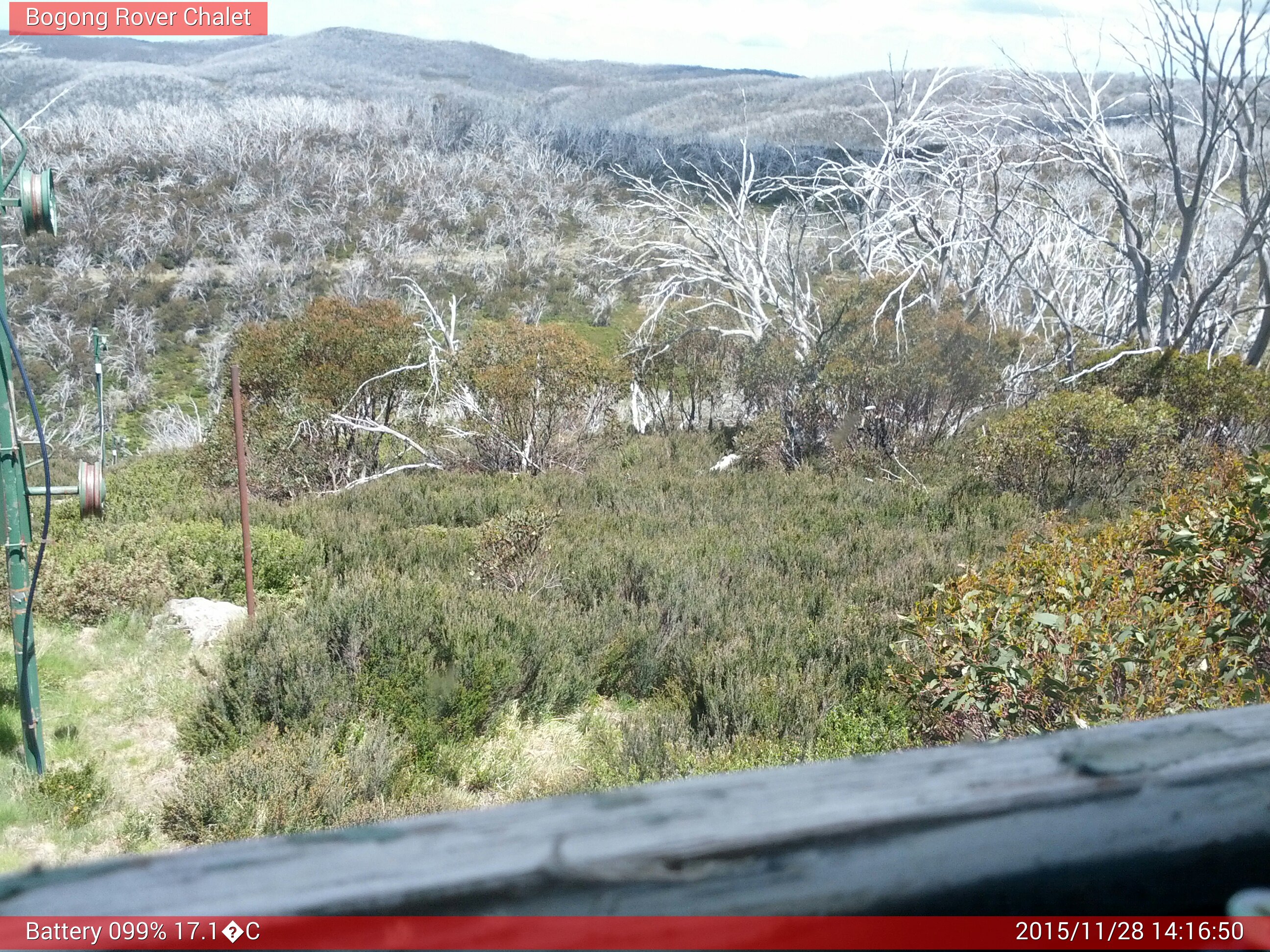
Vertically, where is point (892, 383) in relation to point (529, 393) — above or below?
above

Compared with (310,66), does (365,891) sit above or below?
below

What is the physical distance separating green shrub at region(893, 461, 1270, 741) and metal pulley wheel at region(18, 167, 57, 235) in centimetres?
431

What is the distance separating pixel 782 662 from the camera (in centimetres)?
568

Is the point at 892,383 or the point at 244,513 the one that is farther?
the point at 892,383

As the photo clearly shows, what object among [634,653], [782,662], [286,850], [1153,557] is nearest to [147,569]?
[634,653]

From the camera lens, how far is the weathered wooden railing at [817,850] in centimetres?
54

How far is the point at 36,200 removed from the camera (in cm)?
431

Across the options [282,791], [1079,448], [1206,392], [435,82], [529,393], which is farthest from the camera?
[435,82]

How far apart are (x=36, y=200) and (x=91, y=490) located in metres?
1.30

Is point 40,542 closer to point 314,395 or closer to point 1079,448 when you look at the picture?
point 314,395

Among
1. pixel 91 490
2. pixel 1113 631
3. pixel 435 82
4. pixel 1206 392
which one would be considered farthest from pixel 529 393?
pixel 435 82

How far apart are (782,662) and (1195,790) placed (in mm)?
5101

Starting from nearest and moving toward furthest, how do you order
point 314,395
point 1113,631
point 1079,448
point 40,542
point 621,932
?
point 621,932 < point 1113,631 < point 40,542 < point 1079,448 < point 314,395

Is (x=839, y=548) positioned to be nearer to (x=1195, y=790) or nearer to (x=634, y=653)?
(x=634, y=653)
